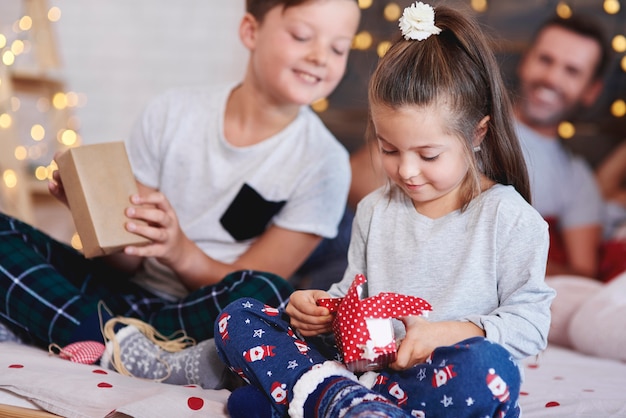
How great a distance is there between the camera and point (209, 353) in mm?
1152

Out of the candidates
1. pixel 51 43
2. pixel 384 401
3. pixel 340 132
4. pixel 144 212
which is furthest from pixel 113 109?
pixel 384 401

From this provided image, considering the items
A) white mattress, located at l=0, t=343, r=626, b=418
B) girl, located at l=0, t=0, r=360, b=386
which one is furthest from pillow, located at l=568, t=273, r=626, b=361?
girl, located at l=0, t=0, r=360, b=386

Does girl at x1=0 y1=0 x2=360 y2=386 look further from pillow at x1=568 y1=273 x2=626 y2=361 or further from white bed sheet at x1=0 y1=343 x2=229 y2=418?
pillow at x1=568 y1=273 x2=626 y2=361

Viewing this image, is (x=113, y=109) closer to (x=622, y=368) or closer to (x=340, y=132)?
(x=340, y=132)

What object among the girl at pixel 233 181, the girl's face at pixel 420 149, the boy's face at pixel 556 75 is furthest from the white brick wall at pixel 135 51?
the girl's face at pixel 420 149

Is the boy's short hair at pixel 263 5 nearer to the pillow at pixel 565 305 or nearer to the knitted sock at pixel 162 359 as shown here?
the knitted sock at pixel 162 359

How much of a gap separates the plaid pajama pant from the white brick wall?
1517 millimetres

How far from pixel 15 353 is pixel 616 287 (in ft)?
3.82

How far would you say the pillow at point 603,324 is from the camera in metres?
1.40

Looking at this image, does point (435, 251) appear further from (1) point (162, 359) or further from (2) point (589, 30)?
(2) point (589, 30)

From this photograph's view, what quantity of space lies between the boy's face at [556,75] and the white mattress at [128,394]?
1.15 meters

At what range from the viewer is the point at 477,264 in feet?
3.23

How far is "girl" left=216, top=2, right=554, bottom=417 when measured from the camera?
0.91m

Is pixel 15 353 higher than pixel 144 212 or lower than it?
lower
